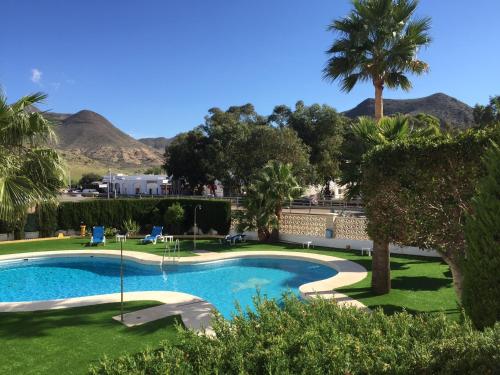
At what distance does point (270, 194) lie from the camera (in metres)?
23.3

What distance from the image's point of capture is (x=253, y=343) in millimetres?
4461

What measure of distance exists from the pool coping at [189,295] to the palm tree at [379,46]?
6.08 m

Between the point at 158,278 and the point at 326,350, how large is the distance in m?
14.4

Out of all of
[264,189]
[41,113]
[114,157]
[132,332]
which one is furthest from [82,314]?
[114,157]

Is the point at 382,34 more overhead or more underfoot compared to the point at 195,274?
more overhead

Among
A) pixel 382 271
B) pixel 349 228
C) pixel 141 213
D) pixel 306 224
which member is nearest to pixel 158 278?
pixel 382 271

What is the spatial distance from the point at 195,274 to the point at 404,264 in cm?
942

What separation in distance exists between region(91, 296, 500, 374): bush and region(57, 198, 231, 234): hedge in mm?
22365

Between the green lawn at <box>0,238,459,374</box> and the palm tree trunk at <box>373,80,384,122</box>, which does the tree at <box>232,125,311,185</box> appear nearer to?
the palm tree trunk at <box>373,80,384,122</box>

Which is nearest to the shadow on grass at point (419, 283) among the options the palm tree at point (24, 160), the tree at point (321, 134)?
the palm tree at point (24, 160)

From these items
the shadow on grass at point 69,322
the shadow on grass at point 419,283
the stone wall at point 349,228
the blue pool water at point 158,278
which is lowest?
the blue pool water at point 158,278

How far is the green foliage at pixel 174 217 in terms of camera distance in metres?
27.1

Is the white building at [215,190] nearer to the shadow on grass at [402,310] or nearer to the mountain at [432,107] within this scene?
the shadow on grass at [402,310]

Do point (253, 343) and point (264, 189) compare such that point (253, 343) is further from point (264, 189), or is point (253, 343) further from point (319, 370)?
point (264, 189)
